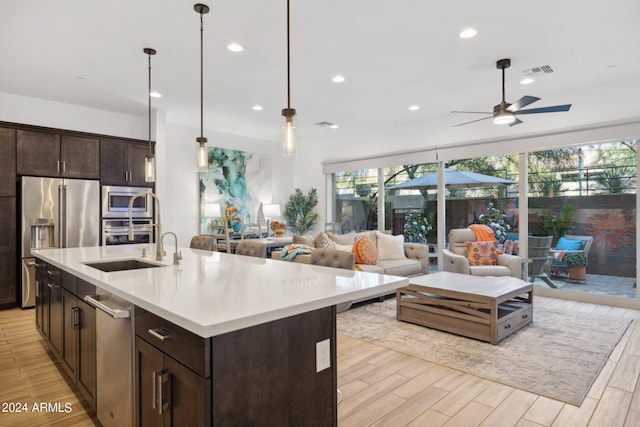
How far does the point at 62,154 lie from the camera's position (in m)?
4.99

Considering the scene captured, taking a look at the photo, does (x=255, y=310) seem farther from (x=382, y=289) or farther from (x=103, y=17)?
(x=103, y=17)

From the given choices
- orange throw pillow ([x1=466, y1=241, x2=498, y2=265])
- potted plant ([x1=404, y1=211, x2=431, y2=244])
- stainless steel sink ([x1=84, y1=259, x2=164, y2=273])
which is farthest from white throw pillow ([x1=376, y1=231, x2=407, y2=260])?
stainless steel sink ([x1=84, y1=259, x2=164, y2=273])

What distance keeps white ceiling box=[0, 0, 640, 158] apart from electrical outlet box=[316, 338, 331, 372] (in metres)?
2.58

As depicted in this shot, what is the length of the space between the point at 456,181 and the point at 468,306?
11.0 ft

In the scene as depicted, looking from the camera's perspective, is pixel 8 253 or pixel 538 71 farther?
pixel 8 253

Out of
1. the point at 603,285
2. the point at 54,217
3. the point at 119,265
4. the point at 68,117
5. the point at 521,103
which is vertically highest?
the point at 68,117

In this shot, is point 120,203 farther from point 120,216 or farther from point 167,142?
point 167,142

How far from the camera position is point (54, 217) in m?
4.85

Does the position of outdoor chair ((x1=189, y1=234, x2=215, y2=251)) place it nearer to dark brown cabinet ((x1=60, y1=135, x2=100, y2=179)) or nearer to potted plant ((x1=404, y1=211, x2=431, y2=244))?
dark brown cabinet ((x1=60, y1=135, x2=100, y2=179))

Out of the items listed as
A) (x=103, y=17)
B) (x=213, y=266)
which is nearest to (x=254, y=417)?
(x=213, y=266)

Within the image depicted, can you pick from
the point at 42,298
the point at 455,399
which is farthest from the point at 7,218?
the point at 455,399

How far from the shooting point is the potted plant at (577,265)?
5.14 m

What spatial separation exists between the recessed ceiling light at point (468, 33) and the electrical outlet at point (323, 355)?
10.2 feet

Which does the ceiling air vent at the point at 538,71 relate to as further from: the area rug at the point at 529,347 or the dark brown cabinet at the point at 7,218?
the dark brown cabinet at the point at 7,218
